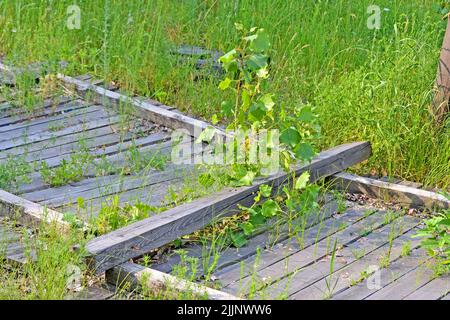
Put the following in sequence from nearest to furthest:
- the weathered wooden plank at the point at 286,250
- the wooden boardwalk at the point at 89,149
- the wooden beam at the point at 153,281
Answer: the wooden beam at the point at 153,281
the weathered wooden plank at the point at 286,250
the wooden boardwalk at the point at 89,149

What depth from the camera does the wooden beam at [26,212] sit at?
5090 mm

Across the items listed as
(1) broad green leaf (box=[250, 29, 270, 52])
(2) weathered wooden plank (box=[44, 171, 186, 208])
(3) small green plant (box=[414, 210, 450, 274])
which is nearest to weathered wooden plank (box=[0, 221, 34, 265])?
(2) weathered wooden plank (box=[44, 171, 186, 208])

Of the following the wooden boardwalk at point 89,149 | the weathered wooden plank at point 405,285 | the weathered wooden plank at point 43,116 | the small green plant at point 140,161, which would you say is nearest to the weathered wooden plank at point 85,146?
the wooden boardwalk at point 89,149

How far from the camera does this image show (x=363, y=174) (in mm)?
6398

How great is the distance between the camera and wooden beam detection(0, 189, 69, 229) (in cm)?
509

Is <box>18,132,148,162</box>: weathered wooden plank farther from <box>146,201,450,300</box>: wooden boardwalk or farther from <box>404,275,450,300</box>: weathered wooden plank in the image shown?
<box>404,275,450,300</box>: weathered wooden plank

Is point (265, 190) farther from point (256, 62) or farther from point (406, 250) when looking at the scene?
point (406, 250)

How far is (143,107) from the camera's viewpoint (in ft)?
23.8

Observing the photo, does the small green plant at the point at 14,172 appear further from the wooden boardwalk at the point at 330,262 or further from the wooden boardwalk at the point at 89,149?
the wooden boardwalk at the point at 330,262

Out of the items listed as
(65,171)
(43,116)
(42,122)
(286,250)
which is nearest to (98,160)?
(65,171)

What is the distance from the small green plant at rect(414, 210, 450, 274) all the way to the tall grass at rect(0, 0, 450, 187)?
96 cm

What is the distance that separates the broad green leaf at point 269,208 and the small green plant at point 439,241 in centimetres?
82

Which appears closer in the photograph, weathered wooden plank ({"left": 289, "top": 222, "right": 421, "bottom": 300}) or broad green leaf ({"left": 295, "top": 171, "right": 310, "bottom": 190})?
weathered wooden plank ({"left": 289, "top": 222, "right": 421, "bottom": 300})
